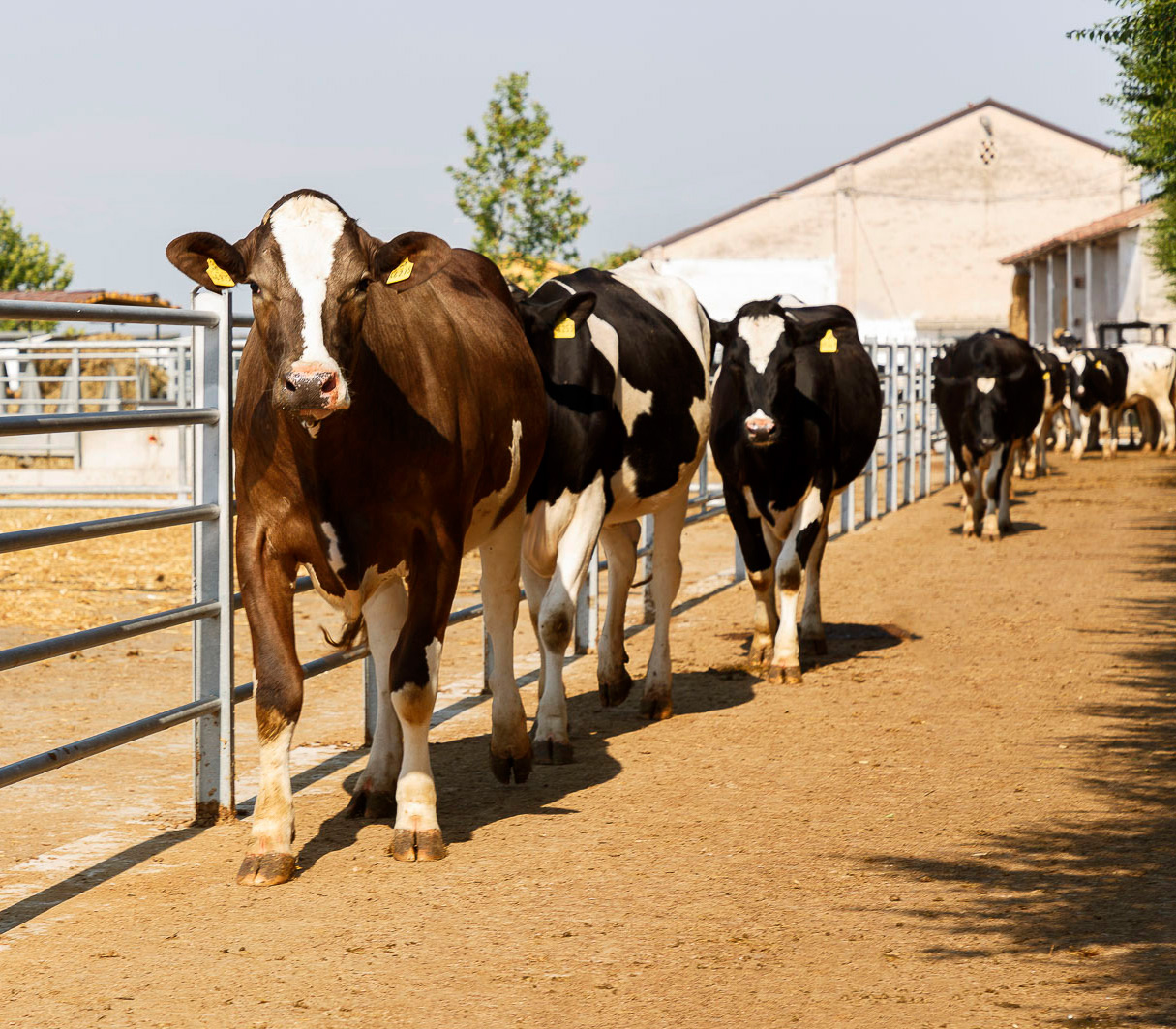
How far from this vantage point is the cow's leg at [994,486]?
634 inches

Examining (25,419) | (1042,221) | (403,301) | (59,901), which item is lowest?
(59,901)

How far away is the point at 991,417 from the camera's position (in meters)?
16.5

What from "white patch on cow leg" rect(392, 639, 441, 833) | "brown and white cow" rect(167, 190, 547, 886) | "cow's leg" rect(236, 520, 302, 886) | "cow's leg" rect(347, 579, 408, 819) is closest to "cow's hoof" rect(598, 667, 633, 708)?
"cow's leg" rect(347, 579, 408, 819)

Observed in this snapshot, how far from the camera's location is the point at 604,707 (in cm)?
826

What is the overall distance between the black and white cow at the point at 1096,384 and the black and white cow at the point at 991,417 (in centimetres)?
1305

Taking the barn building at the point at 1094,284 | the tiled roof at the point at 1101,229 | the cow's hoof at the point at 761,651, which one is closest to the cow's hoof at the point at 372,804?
the cow's hoof at the point at 761,651

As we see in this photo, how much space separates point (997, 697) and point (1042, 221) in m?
48.6

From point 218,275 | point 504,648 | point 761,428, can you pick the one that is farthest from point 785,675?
point 218,275

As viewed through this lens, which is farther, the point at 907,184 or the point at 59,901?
the point at 907,184

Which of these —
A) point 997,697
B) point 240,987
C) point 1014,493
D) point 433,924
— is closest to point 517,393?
point 433,924

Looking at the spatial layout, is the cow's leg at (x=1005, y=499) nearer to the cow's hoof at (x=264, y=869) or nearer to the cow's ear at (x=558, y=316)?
the cow's ear at (x=558, y=316)

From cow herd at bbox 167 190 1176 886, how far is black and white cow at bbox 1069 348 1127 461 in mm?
21322

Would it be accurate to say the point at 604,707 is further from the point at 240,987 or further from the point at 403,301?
the point at 240,987

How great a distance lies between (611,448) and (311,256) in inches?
97.6
